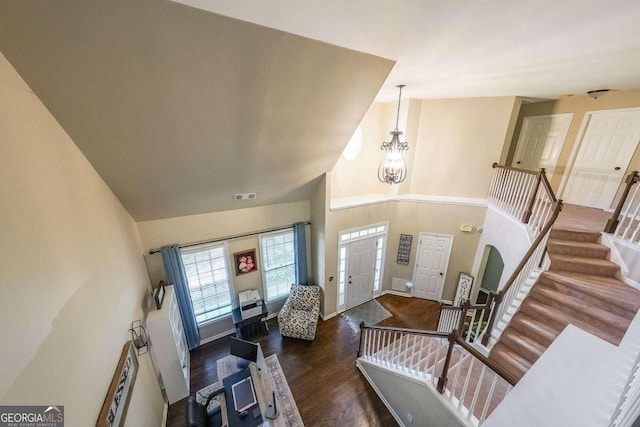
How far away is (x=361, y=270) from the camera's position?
5426 millimetres

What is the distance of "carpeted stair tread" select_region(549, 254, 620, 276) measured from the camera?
294 cm

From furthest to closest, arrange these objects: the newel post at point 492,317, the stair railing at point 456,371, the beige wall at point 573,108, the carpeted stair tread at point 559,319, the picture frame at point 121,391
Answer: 1. the beige wall at point 573,108
2. the newel post at point 492,317
3. the carpeted stair tread at point 559,319
4. the stair railing at point 456,371
5. the picture frame at point 121,391

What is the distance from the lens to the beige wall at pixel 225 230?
3.83 meters

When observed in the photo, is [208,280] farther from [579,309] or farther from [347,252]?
[579,309]

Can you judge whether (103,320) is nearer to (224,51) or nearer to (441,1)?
(224,51)

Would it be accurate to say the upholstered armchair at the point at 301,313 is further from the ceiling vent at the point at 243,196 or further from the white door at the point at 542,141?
the white door at the point at 542,141

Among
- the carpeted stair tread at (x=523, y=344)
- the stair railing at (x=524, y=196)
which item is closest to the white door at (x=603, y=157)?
the stair railing at (x=524, y=196)

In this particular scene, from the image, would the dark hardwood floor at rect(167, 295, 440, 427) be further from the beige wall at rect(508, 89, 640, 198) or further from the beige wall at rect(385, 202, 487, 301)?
the beige wall at rect(508, 89, 640, 198)

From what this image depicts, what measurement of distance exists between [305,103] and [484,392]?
155 inches

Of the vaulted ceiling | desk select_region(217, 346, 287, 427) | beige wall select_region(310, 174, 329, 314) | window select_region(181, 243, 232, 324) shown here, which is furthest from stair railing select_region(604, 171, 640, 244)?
window select_region(181, 243, 232, 324)

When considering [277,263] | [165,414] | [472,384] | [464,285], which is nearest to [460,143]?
[464,285]

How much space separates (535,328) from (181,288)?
522 centimetres

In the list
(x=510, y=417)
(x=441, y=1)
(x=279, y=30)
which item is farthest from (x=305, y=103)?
(x=510, y=417)

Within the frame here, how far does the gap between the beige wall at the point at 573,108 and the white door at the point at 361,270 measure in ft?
12.9
